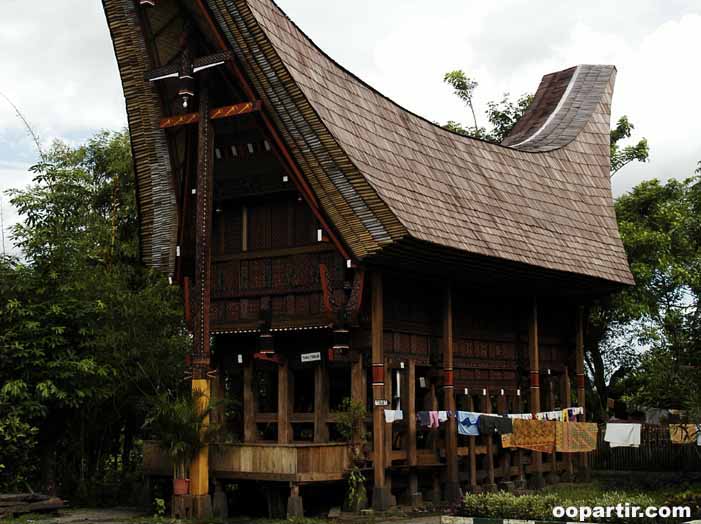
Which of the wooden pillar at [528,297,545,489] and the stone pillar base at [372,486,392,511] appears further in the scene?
the wooden pillar at [528,297,545,489]

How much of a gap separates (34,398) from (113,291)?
3237mm

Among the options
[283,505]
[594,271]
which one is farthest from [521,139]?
[283,505]

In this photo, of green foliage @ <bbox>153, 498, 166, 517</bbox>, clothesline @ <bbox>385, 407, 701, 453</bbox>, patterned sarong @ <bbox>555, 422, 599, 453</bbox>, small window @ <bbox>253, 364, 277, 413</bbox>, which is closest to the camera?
green foliage @ <bbox>153, 498, 166, 517</bbox>

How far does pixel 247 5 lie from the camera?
1820 centimetres

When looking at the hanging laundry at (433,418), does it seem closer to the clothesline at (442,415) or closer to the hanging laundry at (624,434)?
the clothesline at (442,415)

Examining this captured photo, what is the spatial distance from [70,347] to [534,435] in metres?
9.99

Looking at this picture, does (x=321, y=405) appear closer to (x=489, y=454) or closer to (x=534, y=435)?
(x=489, y=454)

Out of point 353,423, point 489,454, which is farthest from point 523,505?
point 489,454

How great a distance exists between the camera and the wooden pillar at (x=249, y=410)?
67.6ft

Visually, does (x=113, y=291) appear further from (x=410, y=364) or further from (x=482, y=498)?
(x=482, y=498)

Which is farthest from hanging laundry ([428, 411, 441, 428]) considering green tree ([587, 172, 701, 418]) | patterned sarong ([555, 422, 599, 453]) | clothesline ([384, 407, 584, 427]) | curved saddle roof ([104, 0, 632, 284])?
green tree ([587, 172, 701, 418])

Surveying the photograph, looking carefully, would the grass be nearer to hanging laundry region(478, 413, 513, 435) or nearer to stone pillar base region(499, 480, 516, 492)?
hanging laundry region(478, 413, 513, 435)

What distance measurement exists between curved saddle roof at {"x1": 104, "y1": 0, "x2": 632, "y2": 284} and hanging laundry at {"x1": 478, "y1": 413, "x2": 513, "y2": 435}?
330 cm

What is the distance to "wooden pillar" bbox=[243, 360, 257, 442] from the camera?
67.6 ft
